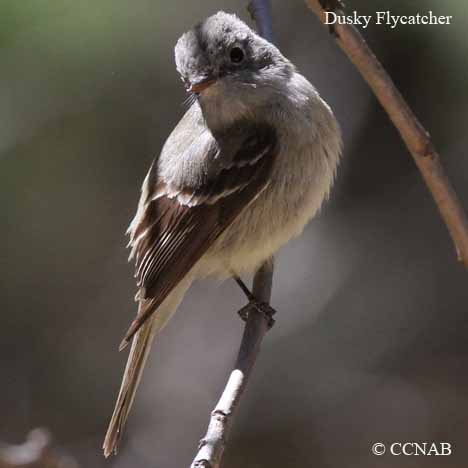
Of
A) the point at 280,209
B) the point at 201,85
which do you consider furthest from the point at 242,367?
the point at 201,85

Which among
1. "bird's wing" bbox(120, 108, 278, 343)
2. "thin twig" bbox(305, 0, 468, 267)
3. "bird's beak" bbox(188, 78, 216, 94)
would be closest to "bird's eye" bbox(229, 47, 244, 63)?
"bird's beak" bbox(188, 78, 216, 94)

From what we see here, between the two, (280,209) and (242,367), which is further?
(280,209)

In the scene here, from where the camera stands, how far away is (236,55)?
3637 mm

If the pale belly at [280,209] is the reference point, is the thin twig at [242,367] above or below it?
below

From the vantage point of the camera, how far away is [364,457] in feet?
16.8

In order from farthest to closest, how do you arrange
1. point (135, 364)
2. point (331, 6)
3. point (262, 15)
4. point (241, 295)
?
point (241, 295) → point (262, 15) → point (135, 364) → point (331, 6)

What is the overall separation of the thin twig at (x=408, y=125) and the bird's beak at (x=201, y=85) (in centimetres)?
117

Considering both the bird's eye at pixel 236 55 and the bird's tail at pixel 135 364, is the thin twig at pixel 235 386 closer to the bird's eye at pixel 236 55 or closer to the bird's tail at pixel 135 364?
the bird's tail at pixel 135 364

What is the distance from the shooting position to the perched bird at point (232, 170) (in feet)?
11.8

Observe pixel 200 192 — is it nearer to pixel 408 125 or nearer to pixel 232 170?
pixel 232 170

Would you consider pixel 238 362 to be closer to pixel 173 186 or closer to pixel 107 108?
pixel 173 186

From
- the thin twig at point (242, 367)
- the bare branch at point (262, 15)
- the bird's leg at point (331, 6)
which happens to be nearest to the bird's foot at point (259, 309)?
the thin twig at point (242, 367)

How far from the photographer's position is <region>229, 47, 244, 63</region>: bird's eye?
3.62 metres

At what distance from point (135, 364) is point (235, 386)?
861 mm
